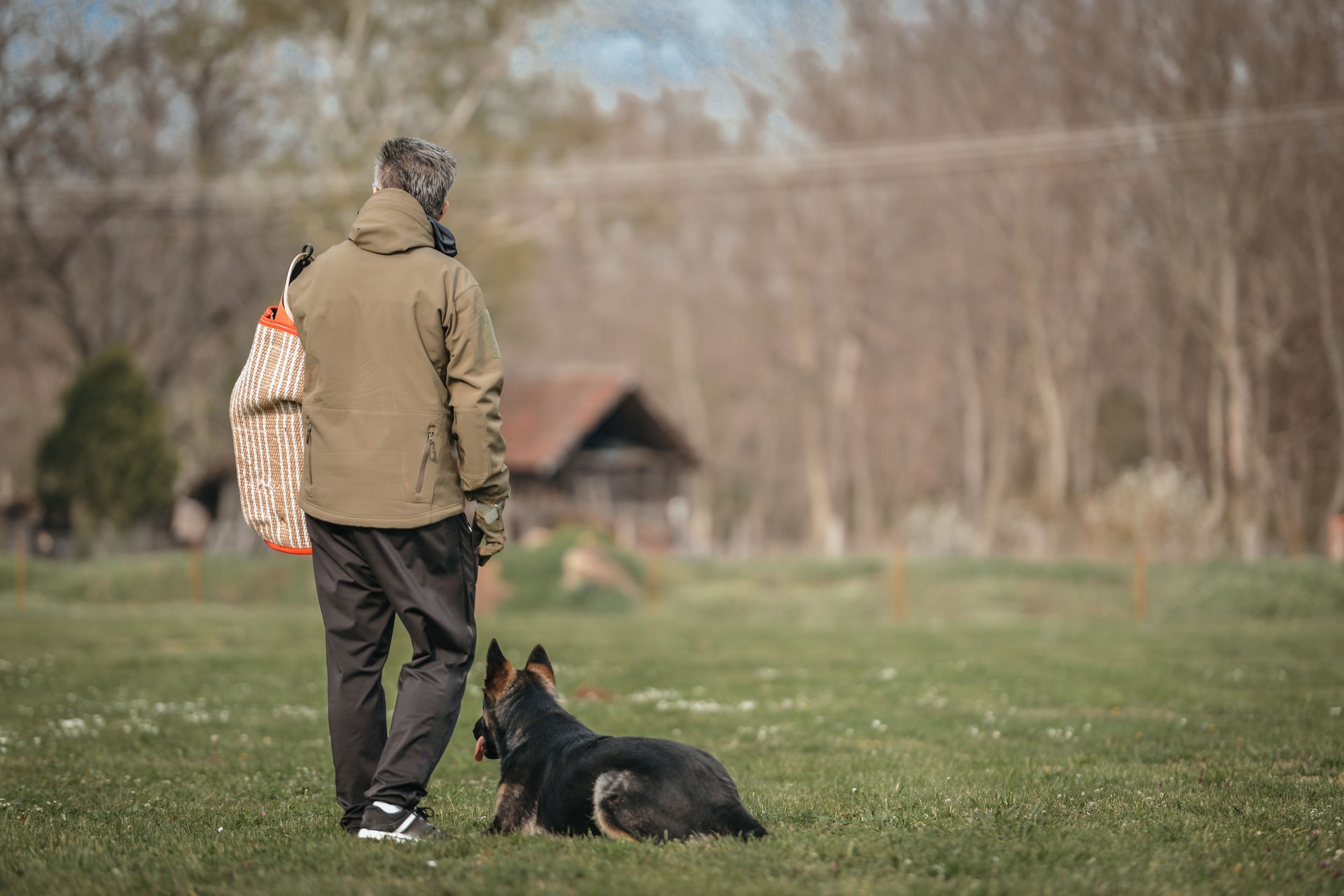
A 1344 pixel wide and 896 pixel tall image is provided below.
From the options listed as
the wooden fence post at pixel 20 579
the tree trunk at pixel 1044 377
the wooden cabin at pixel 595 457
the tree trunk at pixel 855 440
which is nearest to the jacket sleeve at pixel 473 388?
the wooden fence post at pixel 20 579

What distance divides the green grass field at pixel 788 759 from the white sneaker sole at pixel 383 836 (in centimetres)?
6

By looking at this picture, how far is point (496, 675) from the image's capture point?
4602mm

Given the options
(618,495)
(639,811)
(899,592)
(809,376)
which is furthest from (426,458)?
(809,376)

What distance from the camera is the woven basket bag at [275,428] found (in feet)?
14.2

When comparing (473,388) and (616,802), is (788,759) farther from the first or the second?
(473,388)

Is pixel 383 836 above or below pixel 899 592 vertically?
above

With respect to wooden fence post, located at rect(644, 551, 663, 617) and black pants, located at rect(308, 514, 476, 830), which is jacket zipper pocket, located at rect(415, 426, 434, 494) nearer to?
black pants, located at rect(308, 514, 476, 830)

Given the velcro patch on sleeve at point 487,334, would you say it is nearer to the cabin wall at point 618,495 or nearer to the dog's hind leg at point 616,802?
the dog's hind leg at point 616,802

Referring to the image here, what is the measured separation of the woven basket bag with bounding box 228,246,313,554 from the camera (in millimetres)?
4316

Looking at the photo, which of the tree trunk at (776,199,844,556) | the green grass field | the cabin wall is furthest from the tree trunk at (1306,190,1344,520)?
the cabin wall

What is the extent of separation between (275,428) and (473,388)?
82cm

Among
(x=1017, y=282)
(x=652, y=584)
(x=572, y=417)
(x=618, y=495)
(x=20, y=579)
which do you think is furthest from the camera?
(x=618, y=495)

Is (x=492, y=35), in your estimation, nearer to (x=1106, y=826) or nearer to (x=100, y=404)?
(x=100, y=404)

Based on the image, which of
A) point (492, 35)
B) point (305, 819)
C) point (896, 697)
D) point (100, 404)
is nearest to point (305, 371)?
point (305, 819)
